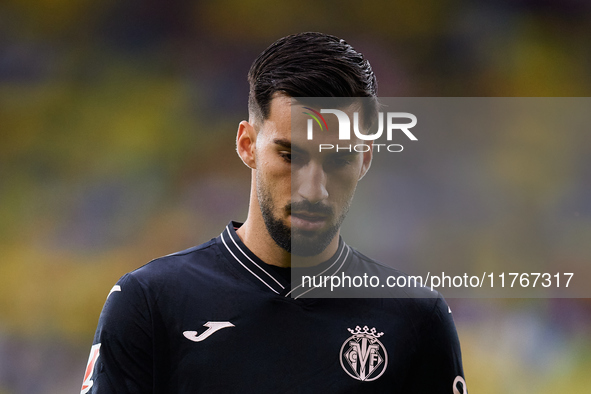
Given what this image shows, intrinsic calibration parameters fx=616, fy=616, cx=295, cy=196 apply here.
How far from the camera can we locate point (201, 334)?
1.40m

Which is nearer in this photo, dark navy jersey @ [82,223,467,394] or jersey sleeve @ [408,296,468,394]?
dark navy jersey @ [82,223,467,394]

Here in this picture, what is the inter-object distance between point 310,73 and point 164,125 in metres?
3.60

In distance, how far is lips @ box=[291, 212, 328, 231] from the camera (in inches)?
55.4

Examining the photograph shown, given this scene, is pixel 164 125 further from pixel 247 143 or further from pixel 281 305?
pixel 281 305

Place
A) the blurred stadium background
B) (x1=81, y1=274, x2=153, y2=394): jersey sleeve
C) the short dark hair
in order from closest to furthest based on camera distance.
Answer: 1. (x1=81, y1=274, x2=153, y2=394): jersey sleeve
2. the short dark hair
3. the blurred stadium background

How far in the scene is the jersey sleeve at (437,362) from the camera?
4.89 feet

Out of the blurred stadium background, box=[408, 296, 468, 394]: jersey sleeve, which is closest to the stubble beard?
box=[408, 296, 468, 394]: jersey sleeve

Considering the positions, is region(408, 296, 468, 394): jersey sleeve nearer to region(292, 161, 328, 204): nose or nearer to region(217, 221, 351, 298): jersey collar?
region(217, 221, 351, 298): jersey collar

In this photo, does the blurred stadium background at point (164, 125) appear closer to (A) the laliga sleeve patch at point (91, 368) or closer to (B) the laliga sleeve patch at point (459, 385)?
(B) the laliga sleeve patch at point (459, 385)

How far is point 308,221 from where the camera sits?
4.66ft

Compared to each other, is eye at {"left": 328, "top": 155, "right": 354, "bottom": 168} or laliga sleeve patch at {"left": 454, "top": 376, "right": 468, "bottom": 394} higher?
eye at {"left": 328, "top": 155, "right": 354, "bottom": 168}

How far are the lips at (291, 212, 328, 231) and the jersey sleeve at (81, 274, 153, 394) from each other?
39cm

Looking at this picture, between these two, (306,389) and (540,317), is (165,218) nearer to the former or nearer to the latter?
(540,317)

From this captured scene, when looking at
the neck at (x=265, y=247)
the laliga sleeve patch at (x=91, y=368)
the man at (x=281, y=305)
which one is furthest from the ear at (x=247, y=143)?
the laliga sleeve patch at (x=91, y=368)
